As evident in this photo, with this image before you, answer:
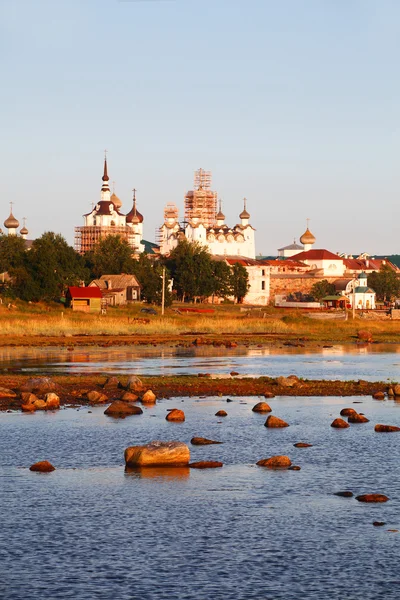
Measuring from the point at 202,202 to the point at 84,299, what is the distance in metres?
87.7

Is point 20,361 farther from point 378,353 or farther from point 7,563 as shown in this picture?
point 7,563

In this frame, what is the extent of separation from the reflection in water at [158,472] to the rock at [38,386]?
14.3 m

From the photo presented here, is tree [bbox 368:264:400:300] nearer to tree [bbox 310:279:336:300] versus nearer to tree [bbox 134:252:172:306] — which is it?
tree [bbox 310:279:336:300]

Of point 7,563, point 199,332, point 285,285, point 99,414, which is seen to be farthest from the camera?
point 285,285

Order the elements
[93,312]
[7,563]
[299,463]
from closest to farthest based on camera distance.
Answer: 1. [7,563]
2. [299,463]
3. [93,312]

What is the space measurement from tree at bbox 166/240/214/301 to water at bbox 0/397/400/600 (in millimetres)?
95492

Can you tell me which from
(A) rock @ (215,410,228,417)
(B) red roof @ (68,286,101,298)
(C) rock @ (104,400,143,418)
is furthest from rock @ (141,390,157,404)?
(B) red roof @ (68,286,101,298)

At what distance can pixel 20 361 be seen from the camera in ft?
172

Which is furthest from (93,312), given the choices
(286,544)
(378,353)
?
(286,544)

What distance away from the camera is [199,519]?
19875 millimetres

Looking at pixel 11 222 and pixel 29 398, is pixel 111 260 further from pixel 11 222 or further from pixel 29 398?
pixel 29 398

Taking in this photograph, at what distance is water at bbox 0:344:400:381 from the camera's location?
48.6m

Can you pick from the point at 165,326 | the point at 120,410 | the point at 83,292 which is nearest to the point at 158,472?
the point at 120,410

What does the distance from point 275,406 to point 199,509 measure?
15.9m
